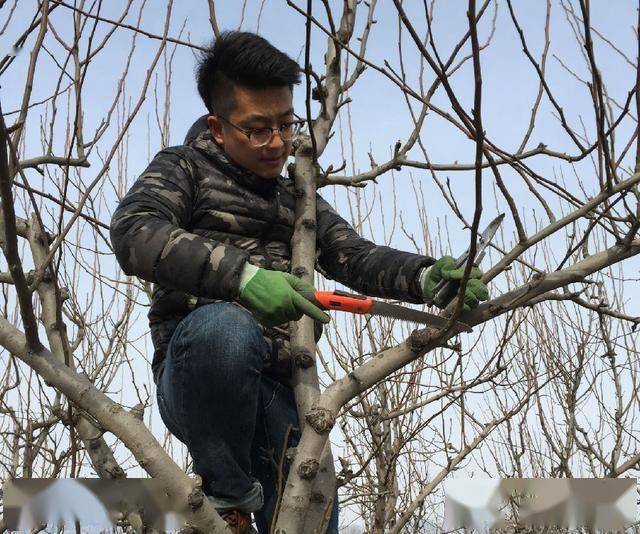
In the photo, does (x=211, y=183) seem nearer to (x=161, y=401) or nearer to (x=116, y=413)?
(x=161, y=401)

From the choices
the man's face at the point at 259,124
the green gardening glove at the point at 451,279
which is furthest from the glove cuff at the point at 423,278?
the man's face at the point at 259,124

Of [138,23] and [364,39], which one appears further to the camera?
[364,39]

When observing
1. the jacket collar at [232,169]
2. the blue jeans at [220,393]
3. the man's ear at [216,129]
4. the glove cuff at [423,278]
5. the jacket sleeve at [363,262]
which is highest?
the man's ear at [216,129]

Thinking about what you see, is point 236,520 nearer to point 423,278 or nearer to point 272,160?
point 423,278

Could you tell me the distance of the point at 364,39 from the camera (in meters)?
2.73

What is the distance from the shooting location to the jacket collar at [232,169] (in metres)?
2.06

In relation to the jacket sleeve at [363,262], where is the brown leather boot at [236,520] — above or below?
below

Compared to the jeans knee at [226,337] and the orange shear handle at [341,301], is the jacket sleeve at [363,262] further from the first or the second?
the jeans knee at [226,337]

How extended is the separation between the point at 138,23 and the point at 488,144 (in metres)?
1.33

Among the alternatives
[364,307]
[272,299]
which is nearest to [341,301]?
[364,307]

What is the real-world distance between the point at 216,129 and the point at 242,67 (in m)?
0.20

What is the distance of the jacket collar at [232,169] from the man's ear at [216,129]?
2 centimetres

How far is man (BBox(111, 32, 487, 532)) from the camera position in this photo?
1.63 metres

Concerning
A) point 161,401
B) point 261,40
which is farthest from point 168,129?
point 161,401
